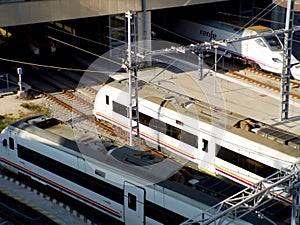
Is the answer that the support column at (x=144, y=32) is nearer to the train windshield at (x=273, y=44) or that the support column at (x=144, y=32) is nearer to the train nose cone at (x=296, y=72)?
the train windshield at (x=273, y=44)

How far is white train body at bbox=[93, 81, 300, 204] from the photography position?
64.0ft

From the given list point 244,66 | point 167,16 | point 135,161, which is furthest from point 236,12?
point 135,161

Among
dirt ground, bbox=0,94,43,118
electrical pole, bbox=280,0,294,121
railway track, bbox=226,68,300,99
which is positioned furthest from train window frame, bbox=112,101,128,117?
railway track, bbox=226,68,300,99

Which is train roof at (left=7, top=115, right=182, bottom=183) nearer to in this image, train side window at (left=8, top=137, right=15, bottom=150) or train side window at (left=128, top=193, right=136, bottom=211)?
train side window at (left=8, top=137, right=15, bottom=150)

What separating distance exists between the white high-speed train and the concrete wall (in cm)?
523

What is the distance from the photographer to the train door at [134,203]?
55.4 feet

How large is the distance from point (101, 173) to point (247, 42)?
19.9 meters

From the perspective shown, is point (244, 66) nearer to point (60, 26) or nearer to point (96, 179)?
point (60, 26)

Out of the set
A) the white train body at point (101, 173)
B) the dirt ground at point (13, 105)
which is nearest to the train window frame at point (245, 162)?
the white train body at point (101, 173)

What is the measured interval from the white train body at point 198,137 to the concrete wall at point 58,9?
761cm

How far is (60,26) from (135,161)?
2738 centimetres

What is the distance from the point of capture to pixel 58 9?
3197cm

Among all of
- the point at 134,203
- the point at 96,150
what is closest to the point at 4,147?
the point at 96,150

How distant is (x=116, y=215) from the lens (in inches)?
706
